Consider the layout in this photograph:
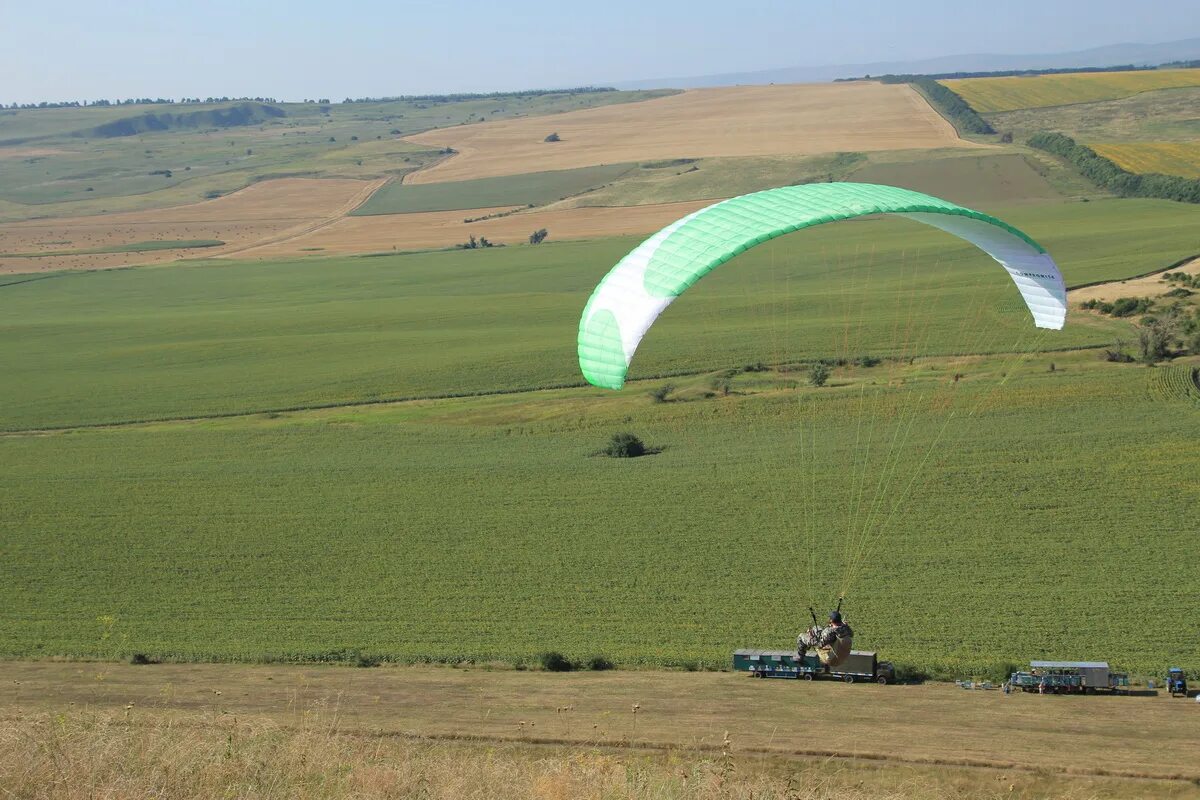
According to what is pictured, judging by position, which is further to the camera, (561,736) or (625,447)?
(625,447)

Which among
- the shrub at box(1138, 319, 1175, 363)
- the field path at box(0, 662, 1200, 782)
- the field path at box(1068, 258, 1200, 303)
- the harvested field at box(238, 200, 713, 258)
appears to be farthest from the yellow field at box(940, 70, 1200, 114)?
the field path at box(0, 662, 1200, 782)

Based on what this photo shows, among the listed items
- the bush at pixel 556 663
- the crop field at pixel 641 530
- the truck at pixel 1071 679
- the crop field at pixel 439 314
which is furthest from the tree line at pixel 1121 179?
the bush at pixel 556 663

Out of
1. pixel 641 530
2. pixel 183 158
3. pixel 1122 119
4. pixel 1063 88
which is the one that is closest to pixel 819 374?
pixel 641 530

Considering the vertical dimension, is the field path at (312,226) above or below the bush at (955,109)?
below

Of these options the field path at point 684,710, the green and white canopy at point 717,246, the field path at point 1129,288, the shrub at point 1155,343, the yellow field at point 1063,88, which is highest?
the yellow field at point 1063,88

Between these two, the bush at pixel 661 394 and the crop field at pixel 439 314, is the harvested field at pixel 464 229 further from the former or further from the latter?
the bush at pixel 661 394

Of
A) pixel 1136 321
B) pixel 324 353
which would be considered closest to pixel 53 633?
pixel 324 353

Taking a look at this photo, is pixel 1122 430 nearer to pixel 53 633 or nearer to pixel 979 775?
pixel 979 775

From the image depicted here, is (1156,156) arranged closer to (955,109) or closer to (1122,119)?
(1122,119)
